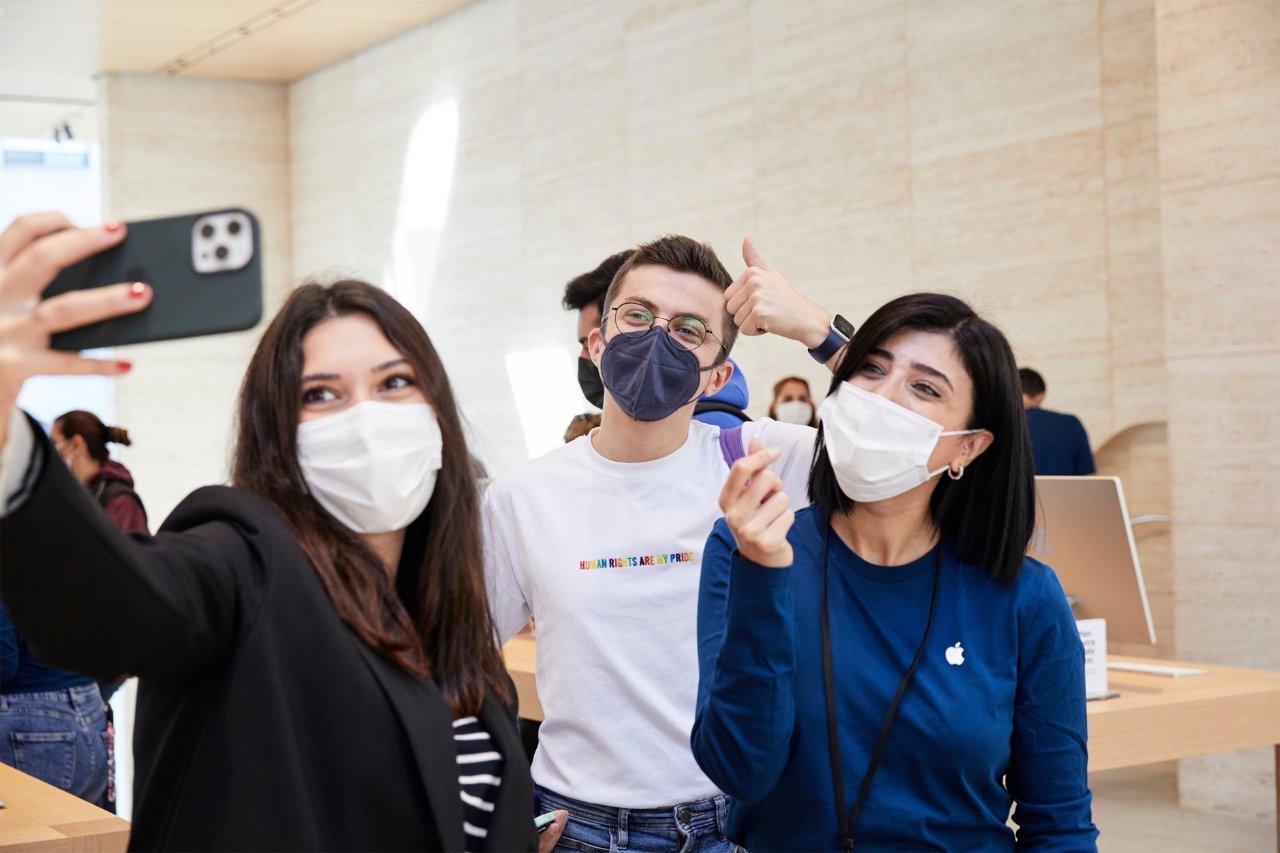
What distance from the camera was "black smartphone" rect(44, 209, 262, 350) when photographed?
1249 mm

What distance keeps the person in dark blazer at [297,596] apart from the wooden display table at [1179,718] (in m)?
1.71

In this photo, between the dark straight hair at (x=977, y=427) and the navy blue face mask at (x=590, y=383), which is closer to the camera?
the dark straight hair at (x=977, y=427)

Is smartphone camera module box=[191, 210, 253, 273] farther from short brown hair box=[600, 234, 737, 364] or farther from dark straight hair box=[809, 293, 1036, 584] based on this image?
short brown hair box=[600, 234, 737, 364]

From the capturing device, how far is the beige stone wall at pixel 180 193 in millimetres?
14445

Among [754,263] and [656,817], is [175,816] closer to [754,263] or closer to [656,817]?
[656,817]

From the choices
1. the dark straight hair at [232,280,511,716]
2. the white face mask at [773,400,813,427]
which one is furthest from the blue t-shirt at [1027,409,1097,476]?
the dark straight hair at [232,280,511,716]

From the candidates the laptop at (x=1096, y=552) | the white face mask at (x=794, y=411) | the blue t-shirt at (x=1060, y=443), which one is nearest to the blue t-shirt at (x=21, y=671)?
the laptop at (x=1096, y=552)

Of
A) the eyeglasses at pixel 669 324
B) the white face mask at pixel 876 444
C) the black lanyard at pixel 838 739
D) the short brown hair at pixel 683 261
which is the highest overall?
the short brown hair at pixel 683 261

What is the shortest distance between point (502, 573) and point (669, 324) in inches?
21.2

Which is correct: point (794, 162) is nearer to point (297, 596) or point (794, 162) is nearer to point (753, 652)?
point (753, 652)

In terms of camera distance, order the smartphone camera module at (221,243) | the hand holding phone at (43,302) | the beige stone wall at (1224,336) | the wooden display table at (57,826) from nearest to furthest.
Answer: the hand holding phone at (43,302)
the smartphone camera module at (221,243)
the wooden display table at (57,826)
the beige stone wall at (1224,336)

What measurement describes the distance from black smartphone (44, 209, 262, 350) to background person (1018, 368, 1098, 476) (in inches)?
265

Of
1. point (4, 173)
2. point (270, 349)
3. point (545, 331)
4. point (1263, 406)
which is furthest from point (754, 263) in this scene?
point (4, 173)

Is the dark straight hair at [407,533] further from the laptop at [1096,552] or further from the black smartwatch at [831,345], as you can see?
the laptop at [1096,552]
